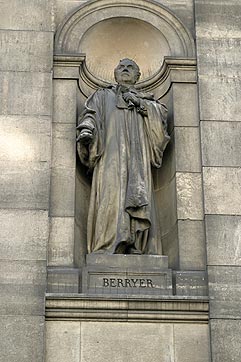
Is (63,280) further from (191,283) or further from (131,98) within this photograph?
(131,98)

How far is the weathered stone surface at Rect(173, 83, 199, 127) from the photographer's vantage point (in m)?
15.6

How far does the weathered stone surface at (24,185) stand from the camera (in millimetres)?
14398

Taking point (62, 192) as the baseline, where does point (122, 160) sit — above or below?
above

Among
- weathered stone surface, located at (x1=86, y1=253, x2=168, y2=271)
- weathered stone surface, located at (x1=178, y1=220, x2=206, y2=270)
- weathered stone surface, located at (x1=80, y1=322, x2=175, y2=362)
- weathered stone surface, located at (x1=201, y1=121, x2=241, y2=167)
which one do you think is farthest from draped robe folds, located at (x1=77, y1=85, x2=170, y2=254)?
weathered stone surface, located at (x1=80, y1=322, x2=175, y2=362)

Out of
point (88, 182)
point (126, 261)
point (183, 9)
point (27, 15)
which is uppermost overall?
point (183, 9)

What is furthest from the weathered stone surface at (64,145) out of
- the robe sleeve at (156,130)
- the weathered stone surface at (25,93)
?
the robe sleeve at (156,130)

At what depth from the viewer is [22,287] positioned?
45.2ft

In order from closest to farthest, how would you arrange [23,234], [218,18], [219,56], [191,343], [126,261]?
[191,343], [23,234], [126,261], [219,56], [218,18]

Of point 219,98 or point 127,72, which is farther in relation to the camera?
point 127,72

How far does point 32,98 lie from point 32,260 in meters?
2.87

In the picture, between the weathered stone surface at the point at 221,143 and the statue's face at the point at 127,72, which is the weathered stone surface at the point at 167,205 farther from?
the statue's face at the point at 127,72

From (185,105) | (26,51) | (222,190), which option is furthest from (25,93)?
(222,190)

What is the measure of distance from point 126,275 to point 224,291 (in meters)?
1.52

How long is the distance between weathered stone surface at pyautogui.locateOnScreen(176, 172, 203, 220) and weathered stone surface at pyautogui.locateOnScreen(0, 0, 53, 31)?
358 centimetres
